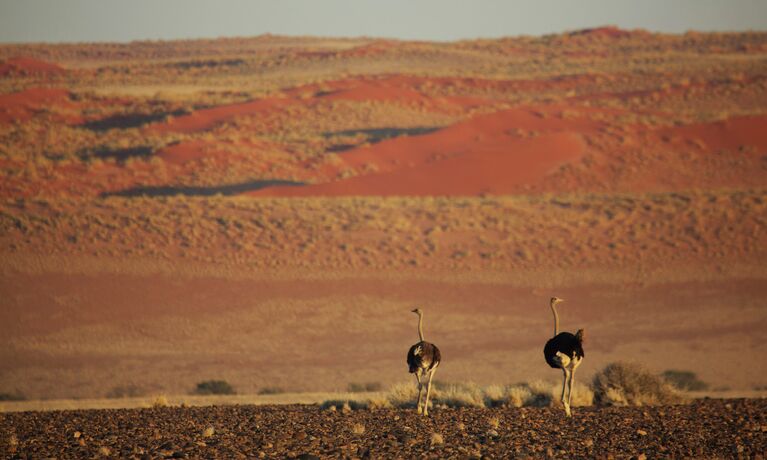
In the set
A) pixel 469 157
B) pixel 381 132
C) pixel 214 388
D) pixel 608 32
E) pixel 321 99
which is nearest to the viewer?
pixel 214 388

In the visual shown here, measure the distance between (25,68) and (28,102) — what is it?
2626 centimetres

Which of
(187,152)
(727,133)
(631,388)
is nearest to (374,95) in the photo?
(187,152)

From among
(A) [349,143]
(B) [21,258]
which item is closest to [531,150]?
(A) [349,143]

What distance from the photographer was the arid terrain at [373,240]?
32.3 m

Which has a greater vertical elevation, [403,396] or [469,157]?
[469,157]

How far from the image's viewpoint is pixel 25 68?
10075cm

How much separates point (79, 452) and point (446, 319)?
75.7 ft

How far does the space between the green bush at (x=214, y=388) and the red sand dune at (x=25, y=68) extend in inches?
3073

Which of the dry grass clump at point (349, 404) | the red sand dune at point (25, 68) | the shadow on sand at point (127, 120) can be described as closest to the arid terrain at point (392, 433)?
the dry grass clump at point (349, 404)

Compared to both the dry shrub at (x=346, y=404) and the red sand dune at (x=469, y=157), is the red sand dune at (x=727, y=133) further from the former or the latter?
the dry shrub at (x=346, y=404)

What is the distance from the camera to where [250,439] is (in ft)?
47.7

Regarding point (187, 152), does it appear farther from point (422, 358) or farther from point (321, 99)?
point (422, 358)

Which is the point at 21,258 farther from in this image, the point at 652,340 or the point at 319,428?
the point at 319,428

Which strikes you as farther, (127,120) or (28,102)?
(28,102)
